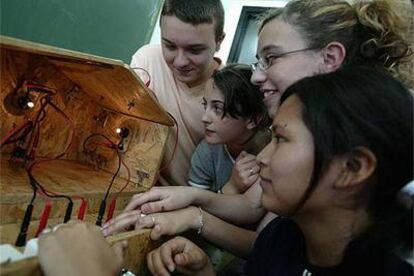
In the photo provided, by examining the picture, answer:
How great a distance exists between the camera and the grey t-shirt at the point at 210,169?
4.14 feet

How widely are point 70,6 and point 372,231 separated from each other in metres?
1.87

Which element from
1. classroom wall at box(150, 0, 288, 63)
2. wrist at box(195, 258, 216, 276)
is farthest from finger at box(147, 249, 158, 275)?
classroom wall at box(150, 0, 288, 63)

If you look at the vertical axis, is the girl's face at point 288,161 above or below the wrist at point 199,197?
above

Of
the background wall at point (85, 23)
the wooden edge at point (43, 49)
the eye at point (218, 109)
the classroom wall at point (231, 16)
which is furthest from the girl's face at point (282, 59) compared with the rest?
the classroom wall at point (231, 16)

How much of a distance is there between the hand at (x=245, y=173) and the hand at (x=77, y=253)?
0.52 metres

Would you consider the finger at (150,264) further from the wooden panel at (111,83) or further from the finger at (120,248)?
the wooden panel at (111,83)

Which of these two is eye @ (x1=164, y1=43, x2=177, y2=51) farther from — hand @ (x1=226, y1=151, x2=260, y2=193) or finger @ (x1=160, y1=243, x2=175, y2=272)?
finger @ (x1=160, y1=243, x2=175, y2=272)

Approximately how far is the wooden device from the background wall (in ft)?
2.81

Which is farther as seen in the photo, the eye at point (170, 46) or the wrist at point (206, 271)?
the eye at point (170, 46)

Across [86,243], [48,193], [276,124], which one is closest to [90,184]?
[48,193]

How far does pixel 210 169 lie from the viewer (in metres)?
1.27

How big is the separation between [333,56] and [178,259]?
25.2 inches

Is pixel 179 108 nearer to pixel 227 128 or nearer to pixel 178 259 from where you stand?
pixel 227 128

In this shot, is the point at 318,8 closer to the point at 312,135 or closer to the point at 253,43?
the point at 312,135
